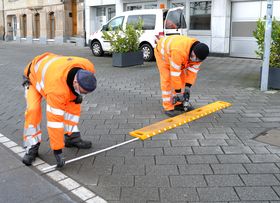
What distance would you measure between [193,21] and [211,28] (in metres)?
1.15

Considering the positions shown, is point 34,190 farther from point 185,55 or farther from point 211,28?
point 211,28

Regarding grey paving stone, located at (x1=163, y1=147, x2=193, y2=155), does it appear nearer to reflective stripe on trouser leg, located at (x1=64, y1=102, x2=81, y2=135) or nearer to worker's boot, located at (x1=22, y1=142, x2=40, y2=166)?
reflective stripe on trouser leg, located at (x1=64, y1=102, x2=81, y2=135)

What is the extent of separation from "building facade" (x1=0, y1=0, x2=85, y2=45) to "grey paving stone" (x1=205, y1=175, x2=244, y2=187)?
65.5 ft

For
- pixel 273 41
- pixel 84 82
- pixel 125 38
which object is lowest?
pixel 84 82

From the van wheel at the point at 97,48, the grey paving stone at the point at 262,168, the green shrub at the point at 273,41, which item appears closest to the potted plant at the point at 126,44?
the van wheel at the point at 97,48

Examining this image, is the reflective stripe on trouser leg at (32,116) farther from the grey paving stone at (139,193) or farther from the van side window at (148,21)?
the van side window at (148,21)

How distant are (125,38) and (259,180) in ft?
30.9

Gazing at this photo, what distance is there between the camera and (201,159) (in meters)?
4.54

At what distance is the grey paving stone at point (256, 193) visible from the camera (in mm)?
3566

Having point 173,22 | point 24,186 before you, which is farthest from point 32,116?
point 173,22

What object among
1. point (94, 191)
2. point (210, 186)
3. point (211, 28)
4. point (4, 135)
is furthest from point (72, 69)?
point (211, 28)

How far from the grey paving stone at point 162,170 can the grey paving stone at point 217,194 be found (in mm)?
513

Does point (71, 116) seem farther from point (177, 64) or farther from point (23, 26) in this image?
point (23, 26)

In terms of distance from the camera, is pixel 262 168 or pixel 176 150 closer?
pixel 262 168
